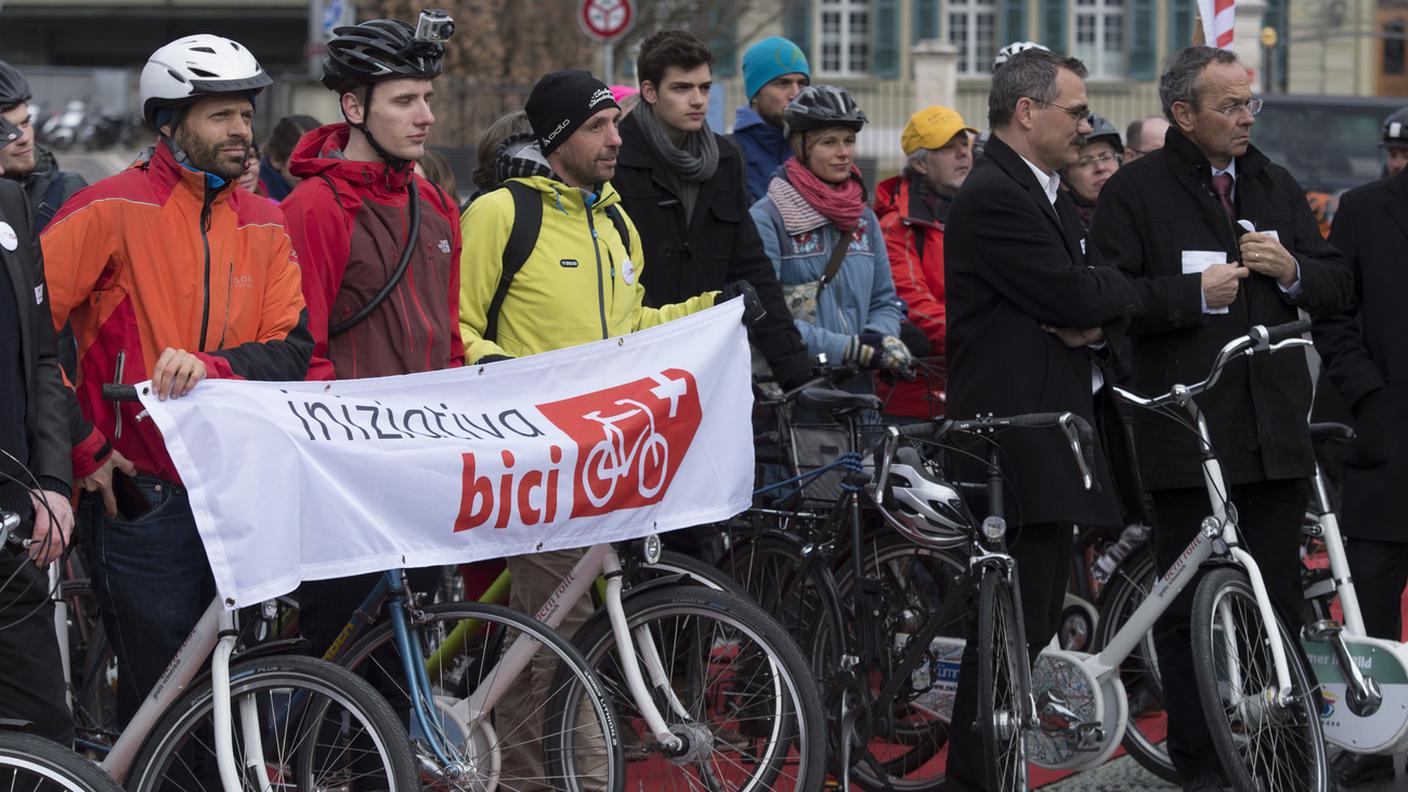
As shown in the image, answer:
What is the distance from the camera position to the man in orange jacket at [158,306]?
458 centimetres

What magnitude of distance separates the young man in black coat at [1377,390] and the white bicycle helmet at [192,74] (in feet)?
11.9

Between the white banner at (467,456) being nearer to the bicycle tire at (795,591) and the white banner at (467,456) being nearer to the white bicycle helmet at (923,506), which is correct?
the white bicycle helmet at (923,506)

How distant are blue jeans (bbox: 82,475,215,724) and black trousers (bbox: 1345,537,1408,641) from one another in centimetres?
373

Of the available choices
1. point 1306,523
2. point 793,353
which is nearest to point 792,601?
point 793,353

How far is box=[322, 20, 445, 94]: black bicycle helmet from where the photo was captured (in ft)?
16.8

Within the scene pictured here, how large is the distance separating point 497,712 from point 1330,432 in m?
2.93

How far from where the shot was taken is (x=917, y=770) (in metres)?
6.06

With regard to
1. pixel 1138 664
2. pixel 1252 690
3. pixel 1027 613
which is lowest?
pixel 1138 664

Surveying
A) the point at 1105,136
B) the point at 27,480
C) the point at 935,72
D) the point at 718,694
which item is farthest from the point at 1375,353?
the point at 935,72

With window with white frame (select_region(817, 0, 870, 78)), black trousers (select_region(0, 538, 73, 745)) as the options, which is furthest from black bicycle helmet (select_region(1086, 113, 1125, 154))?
window with white frame (select_region(817, 0, 870, 78))

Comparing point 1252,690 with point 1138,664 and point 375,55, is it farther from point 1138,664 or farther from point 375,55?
point 375,55

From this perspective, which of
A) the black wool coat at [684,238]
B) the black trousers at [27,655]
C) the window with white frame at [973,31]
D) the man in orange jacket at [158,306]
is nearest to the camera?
the black trousers at [27,655]

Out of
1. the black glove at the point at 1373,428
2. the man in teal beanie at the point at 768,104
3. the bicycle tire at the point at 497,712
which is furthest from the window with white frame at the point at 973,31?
the bicycle tire at the point at 497,712

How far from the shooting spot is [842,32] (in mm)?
40875
